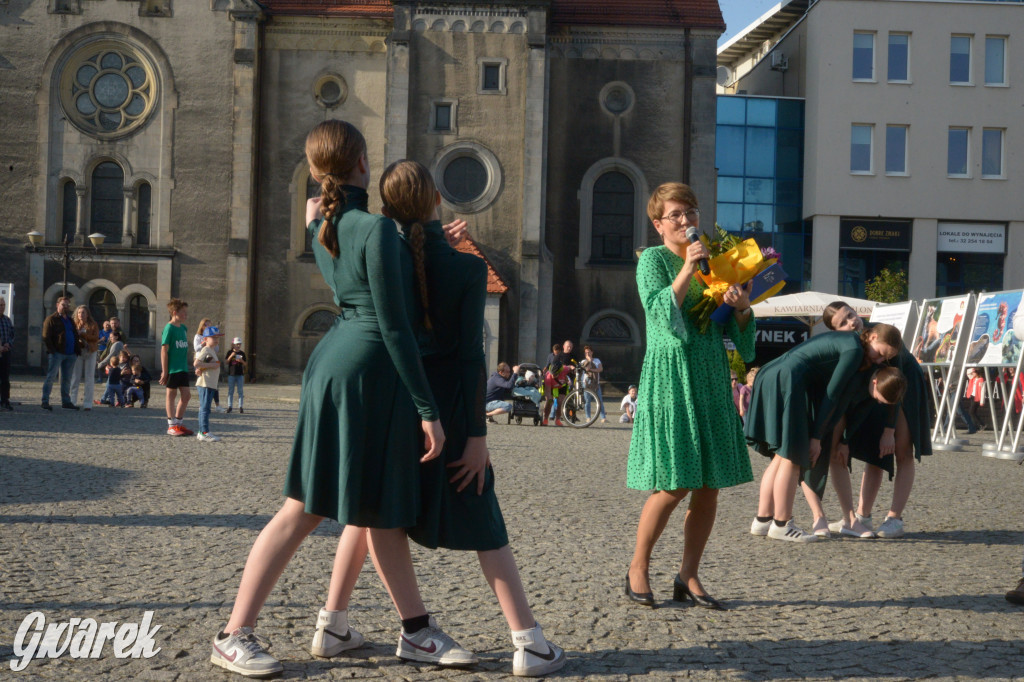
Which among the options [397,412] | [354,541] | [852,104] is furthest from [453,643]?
[852,104]

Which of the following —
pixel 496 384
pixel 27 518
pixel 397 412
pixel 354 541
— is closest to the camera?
pixel 397 412

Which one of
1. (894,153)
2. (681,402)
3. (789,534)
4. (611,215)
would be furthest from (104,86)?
(681,402)

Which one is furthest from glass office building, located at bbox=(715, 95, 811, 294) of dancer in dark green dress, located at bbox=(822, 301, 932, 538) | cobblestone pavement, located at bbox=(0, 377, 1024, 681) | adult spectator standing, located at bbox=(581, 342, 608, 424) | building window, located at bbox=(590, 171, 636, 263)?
dancer in dark green dress, located at bbox=(822, 301, 932, 538)

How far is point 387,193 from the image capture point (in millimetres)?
3955

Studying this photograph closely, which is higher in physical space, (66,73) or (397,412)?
(66,73)

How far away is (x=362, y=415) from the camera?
3.76m

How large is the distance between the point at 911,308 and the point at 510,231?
1596cm

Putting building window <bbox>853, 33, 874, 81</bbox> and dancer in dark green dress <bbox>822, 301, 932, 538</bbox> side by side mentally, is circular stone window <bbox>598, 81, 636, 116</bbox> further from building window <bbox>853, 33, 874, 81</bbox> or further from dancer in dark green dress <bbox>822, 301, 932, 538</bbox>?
dancer in dark green dress <bbox>822, 301, 932, 538</bbox>

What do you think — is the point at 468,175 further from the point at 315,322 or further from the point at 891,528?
the point at 891,528

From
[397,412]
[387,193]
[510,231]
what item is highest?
[510,231]

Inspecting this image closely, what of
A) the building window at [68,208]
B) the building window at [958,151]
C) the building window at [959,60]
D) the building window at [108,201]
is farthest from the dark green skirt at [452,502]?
the building window at [959,60]

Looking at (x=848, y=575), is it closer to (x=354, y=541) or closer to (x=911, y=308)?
(x=354, y=541)

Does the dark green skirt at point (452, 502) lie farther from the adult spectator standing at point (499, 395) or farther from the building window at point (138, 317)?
the building window at point (138, 317)

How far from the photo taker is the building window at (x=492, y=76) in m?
32.8
